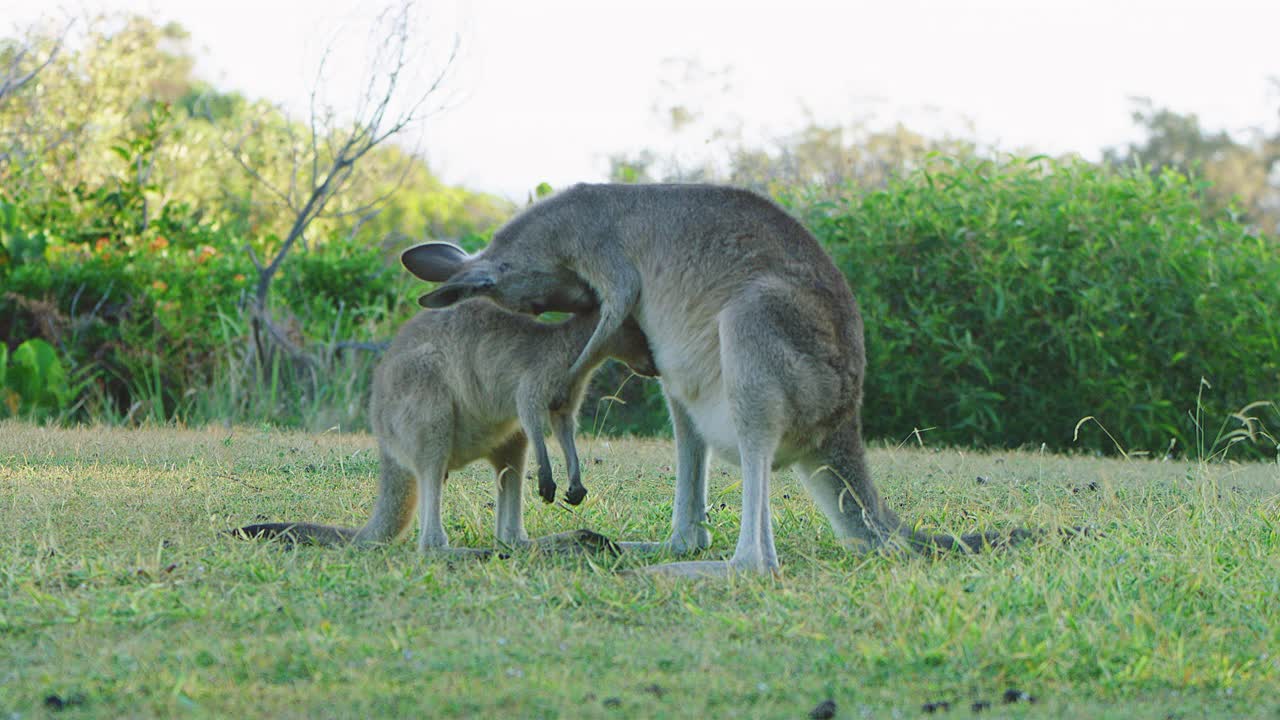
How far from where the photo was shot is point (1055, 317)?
29.9 feet

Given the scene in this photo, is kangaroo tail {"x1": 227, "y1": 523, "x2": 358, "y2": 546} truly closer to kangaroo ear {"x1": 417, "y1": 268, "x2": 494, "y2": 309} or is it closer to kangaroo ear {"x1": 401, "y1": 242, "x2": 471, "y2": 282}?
kangaroo ear {"x1": 417, "y1": 268, "x2": 494, "y2": 309}

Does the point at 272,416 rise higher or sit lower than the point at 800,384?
lower

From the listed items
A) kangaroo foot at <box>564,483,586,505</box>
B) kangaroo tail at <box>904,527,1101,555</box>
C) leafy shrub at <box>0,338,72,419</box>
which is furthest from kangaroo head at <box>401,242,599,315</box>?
leafy shrub at <box>0,338,72,419</box>

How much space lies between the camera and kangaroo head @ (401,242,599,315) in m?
4.77

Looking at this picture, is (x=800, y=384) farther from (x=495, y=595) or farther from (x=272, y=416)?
(x=272, y=416)

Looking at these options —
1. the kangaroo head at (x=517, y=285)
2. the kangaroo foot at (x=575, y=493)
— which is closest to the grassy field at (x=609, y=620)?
the kangaroo foot at (x=575, y=493)

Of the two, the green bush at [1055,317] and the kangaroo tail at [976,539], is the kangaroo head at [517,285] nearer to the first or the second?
the kangaroo tail at [976,539]

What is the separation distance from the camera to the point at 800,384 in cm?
435

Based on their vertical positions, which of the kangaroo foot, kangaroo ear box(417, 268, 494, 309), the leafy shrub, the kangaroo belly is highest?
kangaroo ear box(417, 268, 494, 309)

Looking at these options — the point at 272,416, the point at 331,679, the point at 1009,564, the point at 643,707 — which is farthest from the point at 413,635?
the point at 272,416

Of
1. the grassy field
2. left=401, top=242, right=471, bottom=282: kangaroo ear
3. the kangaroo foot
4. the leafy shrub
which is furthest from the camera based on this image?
the leafy shrub

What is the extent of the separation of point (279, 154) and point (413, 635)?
13732 mm

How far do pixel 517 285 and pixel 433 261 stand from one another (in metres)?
0.38

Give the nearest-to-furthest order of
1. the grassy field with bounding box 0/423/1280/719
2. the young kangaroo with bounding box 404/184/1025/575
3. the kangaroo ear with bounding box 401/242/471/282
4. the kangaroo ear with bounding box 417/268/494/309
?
the grassy field with bounding box 0/423/1280/719 → the young kangaroo with bounding box 404/184/1025/575 → the kangaroo ear with bounding box 417/268/494/309 → the kangaroo ear with bounding box 401/242/471/282
